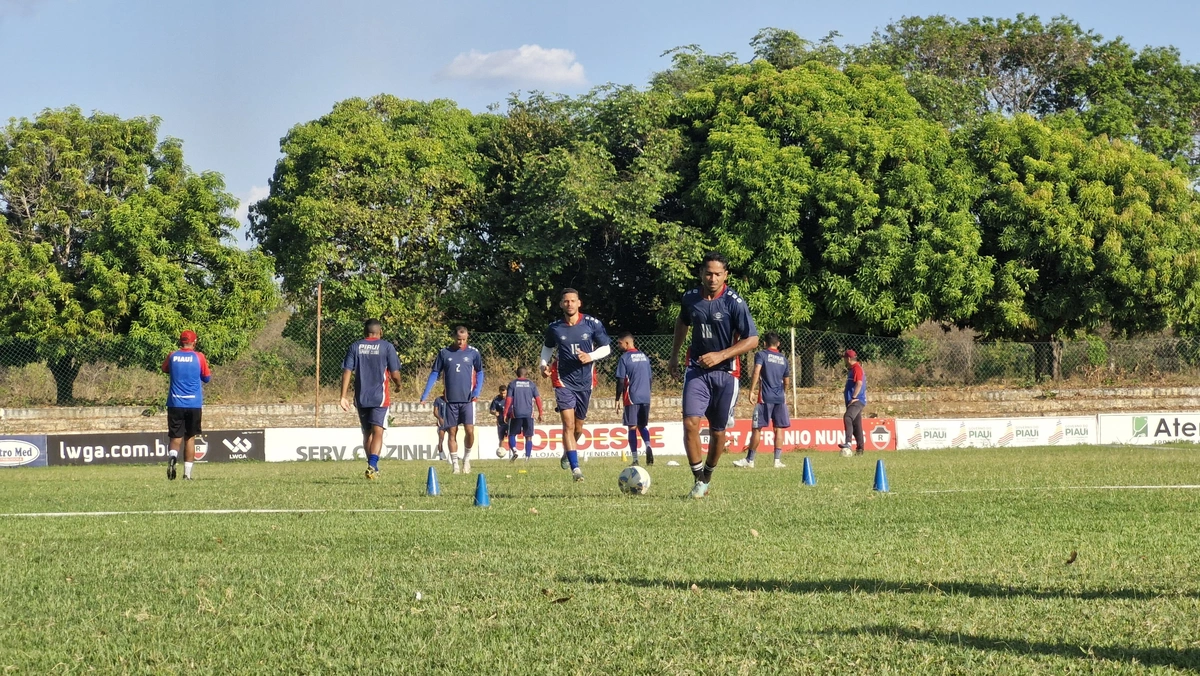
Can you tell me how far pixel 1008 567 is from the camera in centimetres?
621

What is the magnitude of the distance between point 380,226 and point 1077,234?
65.1 ft

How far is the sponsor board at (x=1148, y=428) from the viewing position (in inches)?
1193

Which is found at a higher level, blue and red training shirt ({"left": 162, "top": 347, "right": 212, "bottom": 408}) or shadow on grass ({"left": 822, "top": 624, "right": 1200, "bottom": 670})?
blue and red training shirt ({"left": 162, "top": 347, "right": 212, "bottom": 408})

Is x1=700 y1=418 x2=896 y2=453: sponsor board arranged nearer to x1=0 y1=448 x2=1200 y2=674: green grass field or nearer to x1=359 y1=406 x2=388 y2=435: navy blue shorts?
x1=359 y1=406 x2=388 y2=435: navy blue shorts

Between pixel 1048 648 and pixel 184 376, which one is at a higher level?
pixel 184 376

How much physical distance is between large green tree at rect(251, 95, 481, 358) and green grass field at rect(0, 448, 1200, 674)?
25.1m

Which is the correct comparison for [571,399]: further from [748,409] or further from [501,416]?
[748,409]

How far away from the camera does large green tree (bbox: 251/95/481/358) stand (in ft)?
116

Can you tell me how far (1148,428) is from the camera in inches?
1200

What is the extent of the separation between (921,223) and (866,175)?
203 cm

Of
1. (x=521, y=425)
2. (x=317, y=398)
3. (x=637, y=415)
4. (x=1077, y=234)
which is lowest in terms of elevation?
(x=521, y=425)

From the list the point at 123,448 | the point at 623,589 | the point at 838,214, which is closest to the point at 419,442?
the point at 123,448

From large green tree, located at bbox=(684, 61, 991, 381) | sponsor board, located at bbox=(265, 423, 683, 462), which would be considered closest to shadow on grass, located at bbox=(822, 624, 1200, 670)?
sponsor board, located at bbox=(265, 423, 683, 462)

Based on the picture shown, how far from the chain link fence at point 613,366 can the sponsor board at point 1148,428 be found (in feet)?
7.11
